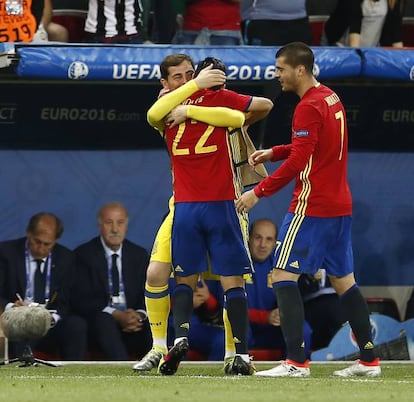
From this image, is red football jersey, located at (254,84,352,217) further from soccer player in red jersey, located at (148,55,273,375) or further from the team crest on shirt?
soccer player in red jersey, located at (148,55,273,375)

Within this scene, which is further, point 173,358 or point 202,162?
point 202,162

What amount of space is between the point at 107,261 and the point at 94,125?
4.67 feet

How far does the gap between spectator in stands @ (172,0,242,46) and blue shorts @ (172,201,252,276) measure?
2.92 m

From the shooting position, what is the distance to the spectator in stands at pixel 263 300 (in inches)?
443

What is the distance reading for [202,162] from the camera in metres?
8.93

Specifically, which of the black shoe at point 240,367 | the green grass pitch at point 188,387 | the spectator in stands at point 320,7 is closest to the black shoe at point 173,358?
the green grass pitch at point 188,387

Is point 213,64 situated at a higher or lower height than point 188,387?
higher

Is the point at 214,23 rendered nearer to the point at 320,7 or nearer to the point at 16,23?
the point at 320,7

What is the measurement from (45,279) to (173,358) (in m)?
2.74

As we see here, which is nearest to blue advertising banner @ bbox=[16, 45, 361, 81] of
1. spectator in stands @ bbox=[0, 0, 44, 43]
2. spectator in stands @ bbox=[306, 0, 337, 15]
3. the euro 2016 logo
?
the euro 2016 logo

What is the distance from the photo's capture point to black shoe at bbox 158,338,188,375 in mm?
8586

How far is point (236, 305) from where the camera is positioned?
8.95 metres

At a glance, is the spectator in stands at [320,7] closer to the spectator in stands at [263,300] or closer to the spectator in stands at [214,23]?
the spectator in stands at [214,23]

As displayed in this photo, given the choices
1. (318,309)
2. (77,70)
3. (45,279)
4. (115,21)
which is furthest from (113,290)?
(115,21)
